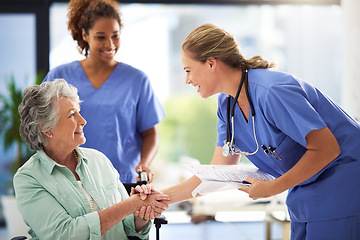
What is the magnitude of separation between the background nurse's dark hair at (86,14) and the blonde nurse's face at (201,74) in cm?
78

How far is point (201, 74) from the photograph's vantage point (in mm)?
1694

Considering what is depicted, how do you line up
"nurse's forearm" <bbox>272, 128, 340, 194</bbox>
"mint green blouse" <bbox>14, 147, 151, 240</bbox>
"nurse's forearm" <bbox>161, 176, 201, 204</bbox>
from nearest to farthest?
"nurse's forearm" <bbox>272, 128, 340, 194</bbox> → "mint green blouse" <bbox>14, 147, 151, 240</bbox> → "nurse's forearm" <bbox>161, 176, 201, 204</bbox>

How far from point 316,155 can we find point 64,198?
953 mm

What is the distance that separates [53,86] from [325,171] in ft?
3.59

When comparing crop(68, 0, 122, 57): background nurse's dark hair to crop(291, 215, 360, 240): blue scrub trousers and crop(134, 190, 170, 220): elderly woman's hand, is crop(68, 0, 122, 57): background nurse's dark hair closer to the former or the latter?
crop(134, 190, 170, 220): elderly woman's hand

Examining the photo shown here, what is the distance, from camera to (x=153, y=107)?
97.7 inches

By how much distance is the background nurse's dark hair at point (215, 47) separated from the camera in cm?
167

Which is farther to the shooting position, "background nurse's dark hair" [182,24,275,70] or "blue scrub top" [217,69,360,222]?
"background nurse's dark hair" [182,24,275,70]

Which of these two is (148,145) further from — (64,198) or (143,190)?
(64,198)

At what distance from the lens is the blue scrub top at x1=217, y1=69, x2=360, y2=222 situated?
151 centimetres

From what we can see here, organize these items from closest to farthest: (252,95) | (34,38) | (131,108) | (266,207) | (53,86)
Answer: (252,95)
(53,86)
(131,108)
(266,207)
(34,38)

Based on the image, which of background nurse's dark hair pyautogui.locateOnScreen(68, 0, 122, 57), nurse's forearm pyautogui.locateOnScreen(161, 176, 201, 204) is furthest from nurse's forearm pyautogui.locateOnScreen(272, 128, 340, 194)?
background nurse's dark hair pyautogui.locateOnScreen(68, 0, 122, 57)

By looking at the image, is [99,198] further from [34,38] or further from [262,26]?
[262,26]

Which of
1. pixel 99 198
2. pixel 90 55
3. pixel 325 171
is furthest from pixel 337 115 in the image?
pixel 90 55
